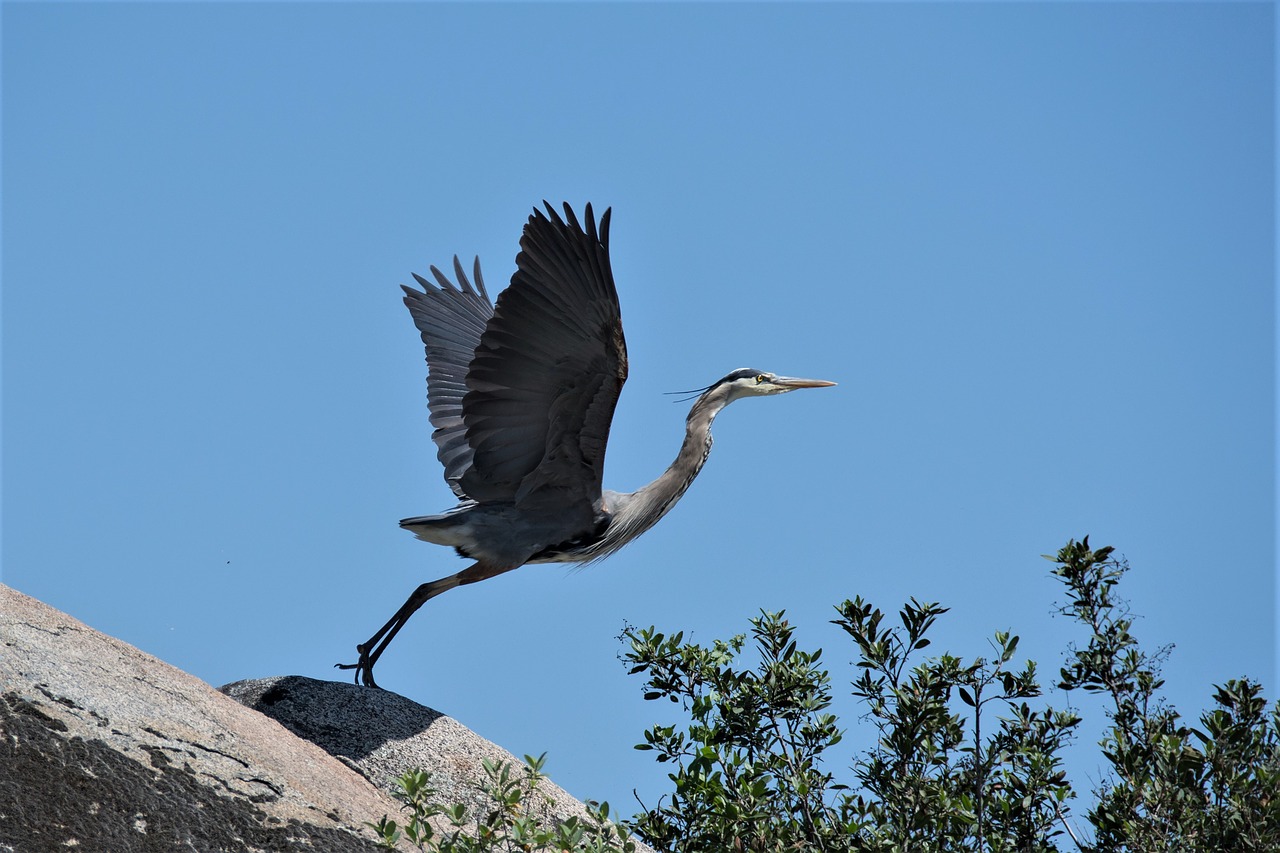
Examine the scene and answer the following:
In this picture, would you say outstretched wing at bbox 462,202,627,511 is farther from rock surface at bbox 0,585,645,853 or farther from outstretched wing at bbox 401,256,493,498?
rock surface at bbox 0,585,645,853

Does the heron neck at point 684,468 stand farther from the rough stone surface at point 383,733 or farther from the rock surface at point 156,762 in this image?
the rock surface at point 156,762

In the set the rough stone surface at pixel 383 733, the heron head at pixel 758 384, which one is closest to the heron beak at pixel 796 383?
the heron head at pixel 758 384

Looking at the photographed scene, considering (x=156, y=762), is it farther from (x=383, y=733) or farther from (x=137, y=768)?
(x=383, y=733)

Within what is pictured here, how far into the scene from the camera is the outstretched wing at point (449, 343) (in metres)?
8.95

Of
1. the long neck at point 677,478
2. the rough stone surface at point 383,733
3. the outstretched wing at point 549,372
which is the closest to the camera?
the rough stone surface at point 383,733

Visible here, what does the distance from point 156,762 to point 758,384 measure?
16.4 feet

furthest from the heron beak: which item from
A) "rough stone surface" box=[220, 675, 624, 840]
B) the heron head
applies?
"rough stone surface" box=[220, 675, 624, 840]

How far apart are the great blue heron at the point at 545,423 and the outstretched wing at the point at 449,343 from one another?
1cm

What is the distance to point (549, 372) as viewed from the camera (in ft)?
25.0

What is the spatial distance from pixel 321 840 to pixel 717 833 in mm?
1554

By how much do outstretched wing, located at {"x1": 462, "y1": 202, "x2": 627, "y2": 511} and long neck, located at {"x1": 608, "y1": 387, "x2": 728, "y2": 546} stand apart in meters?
0.52

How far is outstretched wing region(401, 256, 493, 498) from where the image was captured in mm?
8945

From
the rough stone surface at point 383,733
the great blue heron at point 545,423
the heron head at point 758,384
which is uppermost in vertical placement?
the heron head at point 758,384

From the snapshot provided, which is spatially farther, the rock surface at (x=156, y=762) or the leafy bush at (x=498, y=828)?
the rock surface at (x=156, y=762)
